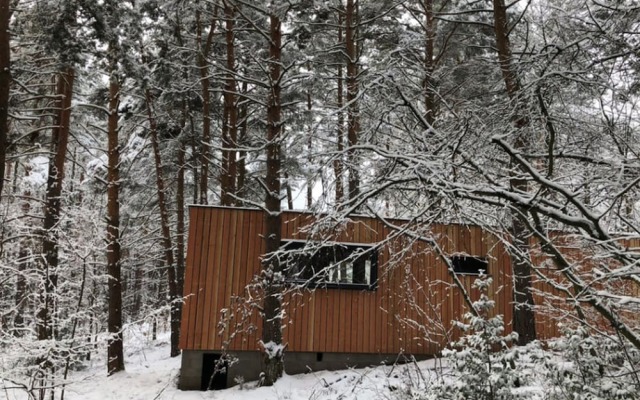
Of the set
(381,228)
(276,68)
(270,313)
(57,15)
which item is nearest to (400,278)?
(381,228)

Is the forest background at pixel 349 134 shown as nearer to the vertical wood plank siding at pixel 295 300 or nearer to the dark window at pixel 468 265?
the vertical wood plank siding at pixel 295 300

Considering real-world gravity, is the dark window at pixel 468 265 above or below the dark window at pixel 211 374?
above

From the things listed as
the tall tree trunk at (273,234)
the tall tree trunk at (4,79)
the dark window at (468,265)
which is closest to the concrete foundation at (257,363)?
the tall tree trunk at (273,234)

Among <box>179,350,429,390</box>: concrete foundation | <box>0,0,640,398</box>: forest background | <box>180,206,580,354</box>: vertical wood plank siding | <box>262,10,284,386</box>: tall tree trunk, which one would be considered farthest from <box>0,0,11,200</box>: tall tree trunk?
<box>179,350,429,390</box>: concrete foundation

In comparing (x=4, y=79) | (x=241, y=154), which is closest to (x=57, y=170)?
(x=4, y=79)

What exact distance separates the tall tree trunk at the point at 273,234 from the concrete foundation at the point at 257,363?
0.66 metres

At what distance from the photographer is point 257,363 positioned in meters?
9.27

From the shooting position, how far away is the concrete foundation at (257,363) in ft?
29.2

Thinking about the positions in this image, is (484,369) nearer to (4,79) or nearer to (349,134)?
(4,79)

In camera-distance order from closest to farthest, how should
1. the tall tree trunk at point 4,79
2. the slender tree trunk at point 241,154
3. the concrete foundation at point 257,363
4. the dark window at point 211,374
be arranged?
the tall tree trunk at point 4,79 < the concrete foundation at point 257,363 < the dark window at point 211,374 < the slender tree trunk at point 241,154

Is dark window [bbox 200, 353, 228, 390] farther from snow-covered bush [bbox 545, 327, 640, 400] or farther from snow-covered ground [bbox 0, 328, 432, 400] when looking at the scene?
snow-covered bush [bbox 545, 327, 640, 400]

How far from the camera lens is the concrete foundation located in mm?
8914

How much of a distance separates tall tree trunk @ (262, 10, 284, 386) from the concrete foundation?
2.15ft

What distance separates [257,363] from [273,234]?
8.59 feet
